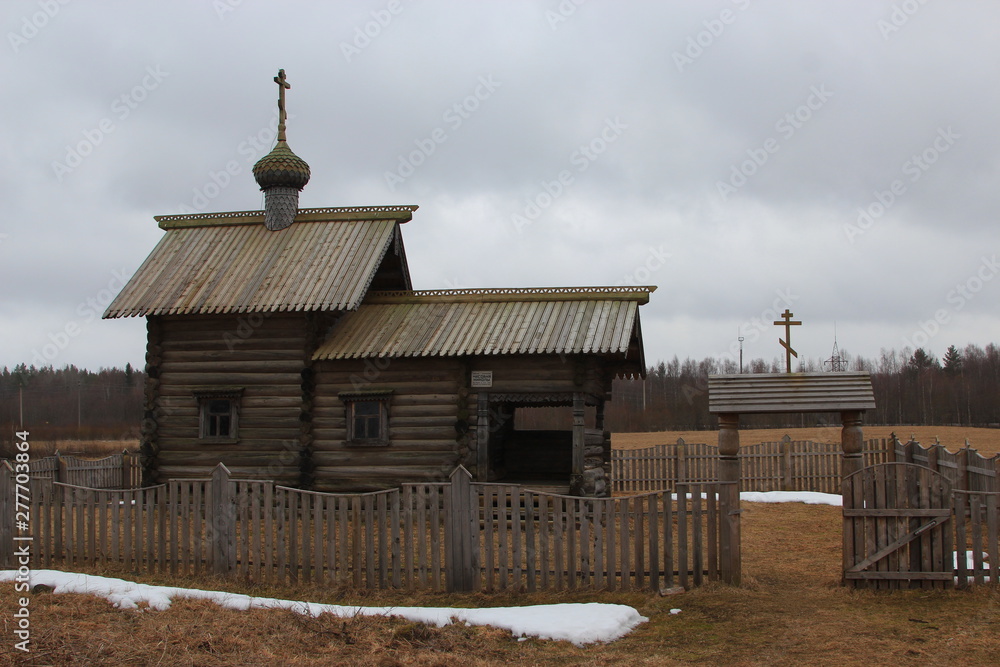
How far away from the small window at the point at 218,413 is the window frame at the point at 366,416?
2490 millimetres

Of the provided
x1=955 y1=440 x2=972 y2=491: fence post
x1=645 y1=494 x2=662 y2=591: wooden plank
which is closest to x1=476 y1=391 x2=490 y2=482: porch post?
x1=645 y1=494 x2=662 y2=591: wooden plank

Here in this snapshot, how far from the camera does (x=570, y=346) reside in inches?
640

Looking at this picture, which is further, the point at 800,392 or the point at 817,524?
the point at 817,524

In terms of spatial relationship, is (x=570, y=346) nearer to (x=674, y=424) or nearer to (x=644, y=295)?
(x=644, y=295)

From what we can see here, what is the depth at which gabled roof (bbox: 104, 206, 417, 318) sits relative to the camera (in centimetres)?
1802

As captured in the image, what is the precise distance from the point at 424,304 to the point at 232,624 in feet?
37.8

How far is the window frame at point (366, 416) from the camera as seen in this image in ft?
57.4

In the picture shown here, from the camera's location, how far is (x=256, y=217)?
69.5 feet

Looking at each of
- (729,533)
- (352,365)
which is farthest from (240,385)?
(729,533)

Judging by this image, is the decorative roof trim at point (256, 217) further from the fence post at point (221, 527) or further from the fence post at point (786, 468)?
the fence post at point (786, 468)

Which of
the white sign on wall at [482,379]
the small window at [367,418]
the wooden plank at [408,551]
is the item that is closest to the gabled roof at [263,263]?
the small window at [367,418]

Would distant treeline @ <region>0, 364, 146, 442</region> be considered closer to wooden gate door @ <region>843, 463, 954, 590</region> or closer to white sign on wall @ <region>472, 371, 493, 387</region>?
white sign on wall @ <region>472, 371, 493, 387</region>

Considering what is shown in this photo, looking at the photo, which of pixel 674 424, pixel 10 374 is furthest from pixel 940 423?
pixel 10 374

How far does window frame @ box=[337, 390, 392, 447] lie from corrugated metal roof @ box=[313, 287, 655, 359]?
0.89 m
